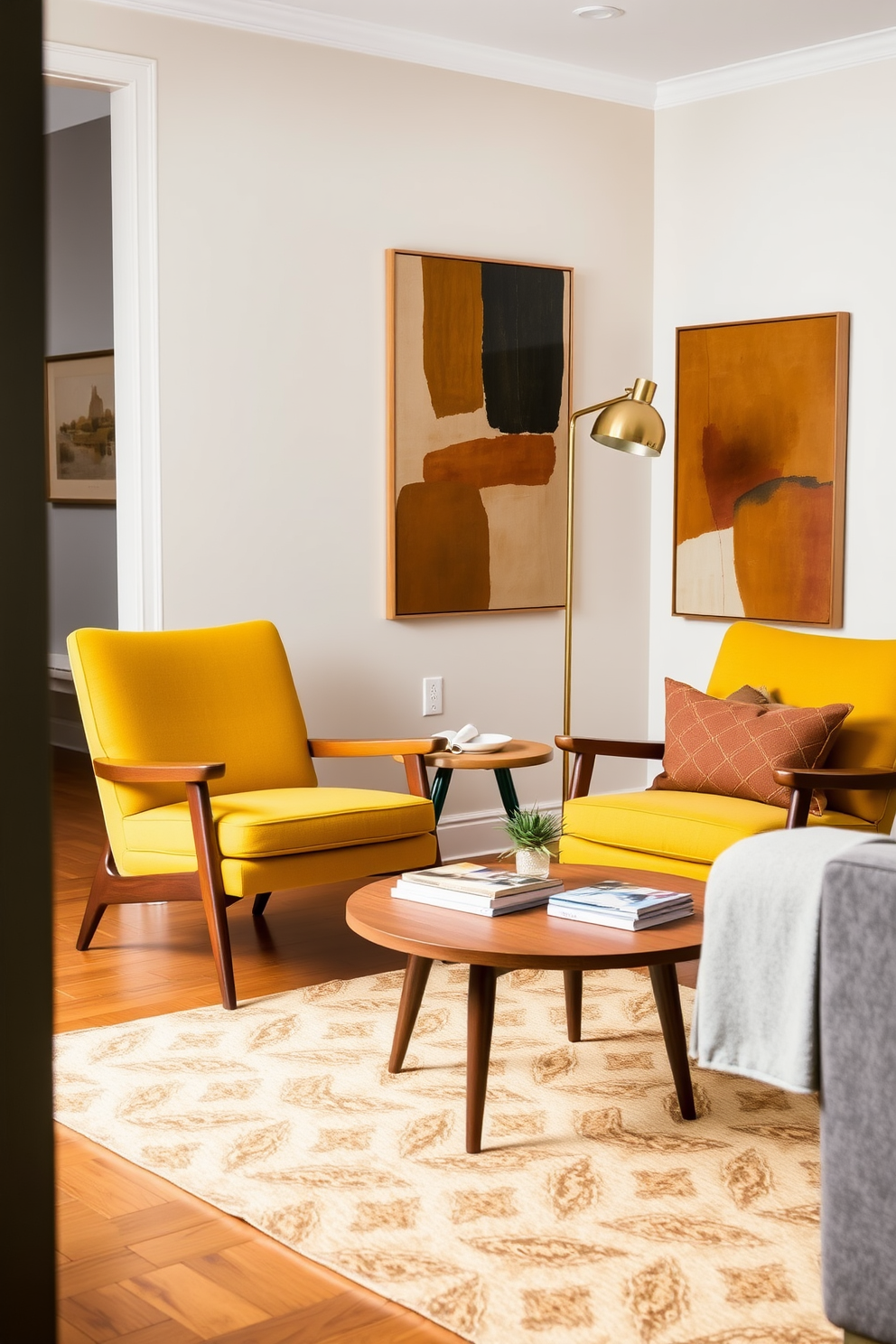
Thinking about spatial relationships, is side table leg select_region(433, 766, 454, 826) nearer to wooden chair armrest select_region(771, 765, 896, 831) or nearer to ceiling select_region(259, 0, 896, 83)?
wooden chair armrest select_region(771, 765, 896, 831)

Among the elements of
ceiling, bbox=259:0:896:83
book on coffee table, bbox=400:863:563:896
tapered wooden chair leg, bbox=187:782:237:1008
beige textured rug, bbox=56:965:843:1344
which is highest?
ceiling, bbox=259:0:896:83

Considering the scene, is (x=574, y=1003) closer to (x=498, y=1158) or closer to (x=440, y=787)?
(x=498, y=1158)

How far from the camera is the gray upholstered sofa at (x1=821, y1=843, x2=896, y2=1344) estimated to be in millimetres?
1774

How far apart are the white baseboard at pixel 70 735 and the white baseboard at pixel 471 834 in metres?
2.66

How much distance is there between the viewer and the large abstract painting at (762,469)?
16.9 feet

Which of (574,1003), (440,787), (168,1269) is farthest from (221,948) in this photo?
(168,1269)

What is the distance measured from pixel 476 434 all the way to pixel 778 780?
207 cm

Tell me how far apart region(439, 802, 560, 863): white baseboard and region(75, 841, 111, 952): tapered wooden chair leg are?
4.93 feet

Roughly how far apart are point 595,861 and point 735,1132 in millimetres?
1210

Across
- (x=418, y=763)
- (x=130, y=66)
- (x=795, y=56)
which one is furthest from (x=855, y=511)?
(x=130, y=66)

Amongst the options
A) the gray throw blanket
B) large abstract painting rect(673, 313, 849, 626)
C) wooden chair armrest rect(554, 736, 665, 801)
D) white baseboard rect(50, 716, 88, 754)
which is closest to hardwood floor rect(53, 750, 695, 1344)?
the gray throw blanket

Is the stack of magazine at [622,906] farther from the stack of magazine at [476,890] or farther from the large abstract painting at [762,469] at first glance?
the large abstract painting at [762,469]

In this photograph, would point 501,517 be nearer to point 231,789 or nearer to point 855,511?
point 855,511

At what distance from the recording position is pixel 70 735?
24.5 ft
